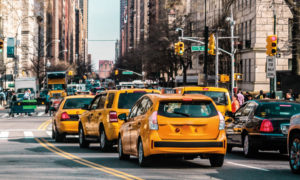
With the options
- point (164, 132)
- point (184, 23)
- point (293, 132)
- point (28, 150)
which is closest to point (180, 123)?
point (164, 132)

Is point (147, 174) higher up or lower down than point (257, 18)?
lower down

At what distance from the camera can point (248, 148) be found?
627 inches

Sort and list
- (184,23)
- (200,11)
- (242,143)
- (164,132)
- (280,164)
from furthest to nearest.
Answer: (200,11) → (184,23) → (242,143) → (280,164) → (164,132)

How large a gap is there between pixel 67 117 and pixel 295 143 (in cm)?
Result: 1128

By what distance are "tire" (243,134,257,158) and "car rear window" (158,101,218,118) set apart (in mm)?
2990

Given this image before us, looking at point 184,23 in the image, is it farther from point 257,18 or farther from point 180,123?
point 180,123

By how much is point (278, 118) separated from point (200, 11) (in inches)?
3181

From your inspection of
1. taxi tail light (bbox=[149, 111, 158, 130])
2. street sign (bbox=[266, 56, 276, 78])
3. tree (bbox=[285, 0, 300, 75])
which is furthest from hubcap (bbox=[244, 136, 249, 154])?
tree (bbox=[285, 0, 300, 75])

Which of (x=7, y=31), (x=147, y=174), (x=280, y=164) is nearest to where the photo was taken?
(x=147, y=174)

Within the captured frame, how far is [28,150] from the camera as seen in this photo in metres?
18.4

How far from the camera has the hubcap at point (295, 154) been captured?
1222 cm

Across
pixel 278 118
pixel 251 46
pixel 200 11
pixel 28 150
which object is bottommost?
pixel 28 150

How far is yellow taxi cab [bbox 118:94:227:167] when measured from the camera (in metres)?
12.8

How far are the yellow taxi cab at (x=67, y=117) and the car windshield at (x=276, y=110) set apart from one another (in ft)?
27.2
